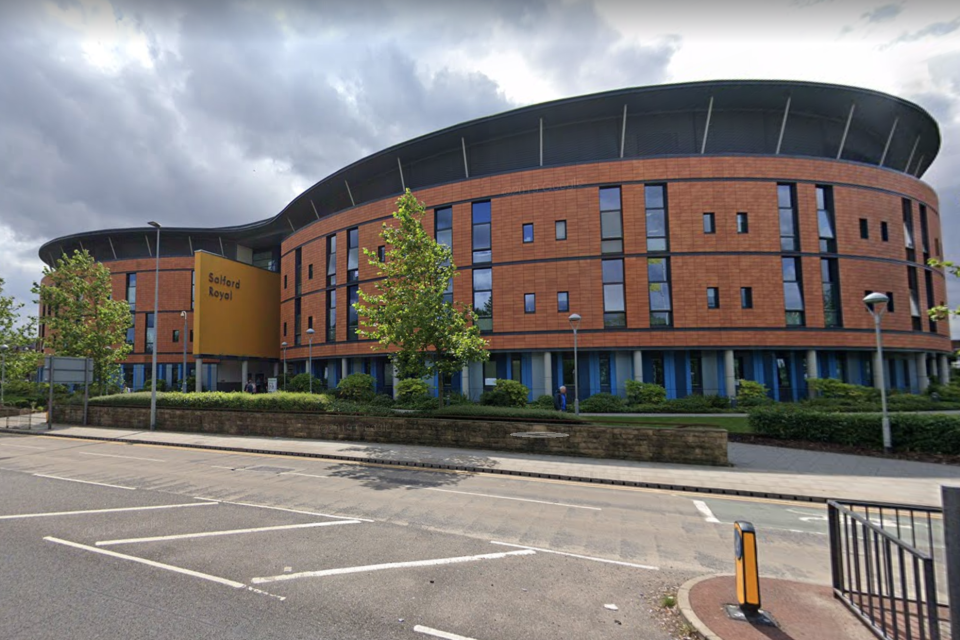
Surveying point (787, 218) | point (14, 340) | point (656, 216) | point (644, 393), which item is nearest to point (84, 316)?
point (14, 340)

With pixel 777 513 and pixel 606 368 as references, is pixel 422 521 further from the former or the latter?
pixel 606 368

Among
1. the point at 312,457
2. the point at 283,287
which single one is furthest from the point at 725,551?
the point at 283,287

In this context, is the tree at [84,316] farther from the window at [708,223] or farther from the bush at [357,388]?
the window at [708,223]

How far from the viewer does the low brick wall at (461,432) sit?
43.1 ft

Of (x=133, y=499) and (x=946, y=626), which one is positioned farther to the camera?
(x=133, y=499)

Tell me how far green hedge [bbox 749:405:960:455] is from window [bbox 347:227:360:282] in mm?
28153

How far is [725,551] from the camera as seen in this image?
647 cm

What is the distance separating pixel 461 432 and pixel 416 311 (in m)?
4.52

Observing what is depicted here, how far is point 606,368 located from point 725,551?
21.6 meters

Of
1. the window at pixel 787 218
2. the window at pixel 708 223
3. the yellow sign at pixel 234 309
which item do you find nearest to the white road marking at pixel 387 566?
the window at pixel 708 223

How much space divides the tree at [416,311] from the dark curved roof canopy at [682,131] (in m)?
15.9

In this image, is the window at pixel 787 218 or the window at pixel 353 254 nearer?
the window at pixel 787 218

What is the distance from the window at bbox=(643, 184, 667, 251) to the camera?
27.3 m

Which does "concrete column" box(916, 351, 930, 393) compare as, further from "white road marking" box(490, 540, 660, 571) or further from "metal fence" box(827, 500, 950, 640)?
"white road marking" box(490, 540, 660, 571)
